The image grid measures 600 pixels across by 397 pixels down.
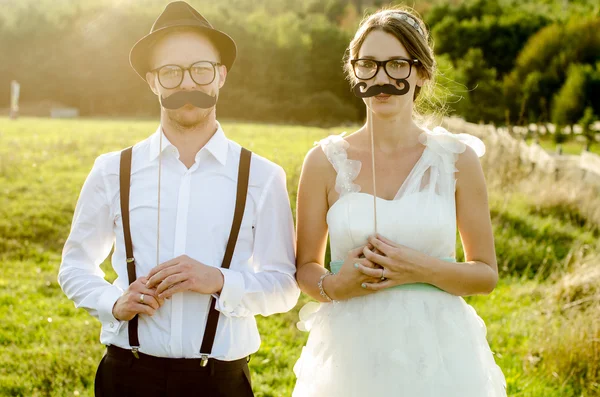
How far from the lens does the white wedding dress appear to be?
2.40 meters

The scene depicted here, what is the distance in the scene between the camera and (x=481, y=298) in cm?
672

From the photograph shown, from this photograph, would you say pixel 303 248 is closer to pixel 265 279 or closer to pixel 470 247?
pixel 265 279

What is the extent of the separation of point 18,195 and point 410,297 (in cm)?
765

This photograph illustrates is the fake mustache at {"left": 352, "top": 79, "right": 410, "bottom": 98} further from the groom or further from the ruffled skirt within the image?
the ruffled skirt

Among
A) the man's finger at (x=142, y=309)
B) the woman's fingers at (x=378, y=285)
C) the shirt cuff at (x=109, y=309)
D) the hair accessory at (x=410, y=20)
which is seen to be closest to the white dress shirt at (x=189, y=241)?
the shirt cuff at (x=109, y=309)

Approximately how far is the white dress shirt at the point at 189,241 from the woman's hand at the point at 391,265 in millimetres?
367

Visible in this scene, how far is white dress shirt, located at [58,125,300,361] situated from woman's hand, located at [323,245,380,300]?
216 mm

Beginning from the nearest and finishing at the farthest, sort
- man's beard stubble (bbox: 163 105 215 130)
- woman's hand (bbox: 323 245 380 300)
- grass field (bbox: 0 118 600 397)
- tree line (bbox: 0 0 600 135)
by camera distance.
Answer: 1. woman's hand (bbox: 323 245 380 300)
2. man's beard stubble (bbox: 163 105 215 130)
3. grass field (bbox: 0 118 600 397)
4. tree line (bbox: 0 0 600 135)

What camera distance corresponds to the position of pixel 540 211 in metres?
9.80

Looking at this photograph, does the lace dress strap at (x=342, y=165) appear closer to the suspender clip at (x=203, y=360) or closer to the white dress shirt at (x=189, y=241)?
the white dress shirt at (x=189, y=241)

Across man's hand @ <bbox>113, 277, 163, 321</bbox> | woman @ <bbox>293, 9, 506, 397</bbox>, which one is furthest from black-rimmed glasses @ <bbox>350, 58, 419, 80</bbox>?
man's hand @ <bbox>113, 277, 163, 321</bbox>

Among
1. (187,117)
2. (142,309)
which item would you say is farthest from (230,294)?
(187,117)

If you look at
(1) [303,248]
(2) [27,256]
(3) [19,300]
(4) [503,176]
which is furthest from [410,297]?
(4) [503,176]

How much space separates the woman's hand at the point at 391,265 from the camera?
2346 millimetres
